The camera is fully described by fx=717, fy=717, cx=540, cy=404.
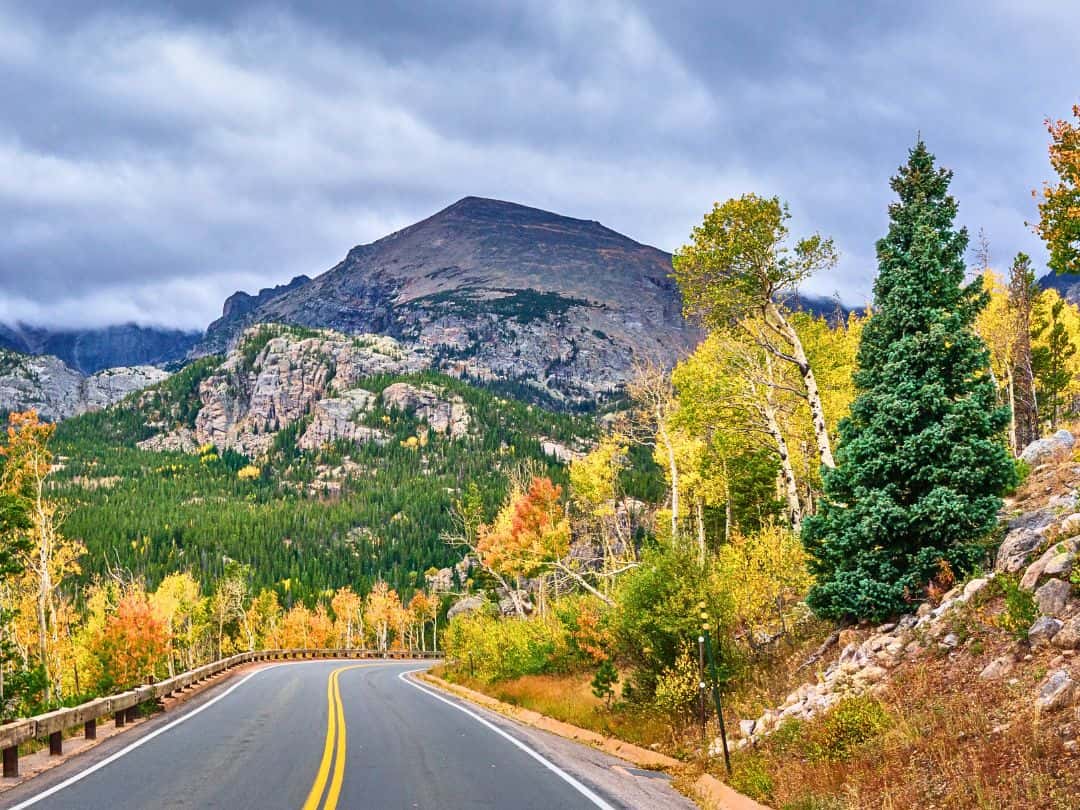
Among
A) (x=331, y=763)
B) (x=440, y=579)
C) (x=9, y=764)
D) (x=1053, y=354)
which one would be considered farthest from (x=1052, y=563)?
(x=440, y=579)

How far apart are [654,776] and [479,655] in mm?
21589

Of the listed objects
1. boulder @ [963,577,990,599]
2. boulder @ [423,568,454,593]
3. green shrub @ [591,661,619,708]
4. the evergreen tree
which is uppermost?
the evergreen tree

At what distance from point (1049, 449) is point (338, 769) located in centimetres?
2015

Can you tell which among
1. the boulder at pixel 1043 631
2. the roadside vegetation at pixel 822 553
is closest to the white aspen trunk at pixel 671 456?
the roadside vegetation at pixel 822 553

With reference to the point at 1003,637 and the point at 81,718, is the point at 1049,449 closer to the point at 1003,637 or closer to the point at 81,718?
the point at 1003,637

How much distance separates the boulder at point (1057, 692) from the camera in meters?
8.33

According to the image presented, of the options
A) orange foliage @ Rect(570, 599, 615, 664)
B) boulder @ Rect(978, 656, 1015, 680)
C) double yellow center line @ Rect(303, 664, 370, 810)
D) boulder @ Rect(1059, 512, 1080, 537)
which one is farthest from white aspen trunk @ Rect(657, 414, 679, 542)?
boulder @ Rect(978, 656, 1015, 680)

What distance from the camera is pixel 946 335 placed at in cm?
1487

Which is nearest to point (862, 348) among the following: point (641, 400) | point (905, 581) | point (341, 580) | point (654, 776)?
point (905, 581)

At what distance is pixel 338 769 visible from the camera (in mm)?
12062

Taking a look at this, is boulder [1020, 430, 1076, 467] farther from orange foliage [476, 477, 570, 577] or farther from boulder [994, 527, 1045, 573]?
orange foliage [476, 477, 570, 577]

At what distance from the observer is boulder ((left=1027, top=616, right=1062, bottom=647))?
384 inches

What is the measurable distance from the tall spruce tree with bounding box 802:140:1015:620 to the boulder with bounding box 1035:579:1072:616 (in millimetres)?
3061

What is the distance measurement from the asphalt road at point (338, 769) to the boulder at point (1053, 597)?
5909mm
